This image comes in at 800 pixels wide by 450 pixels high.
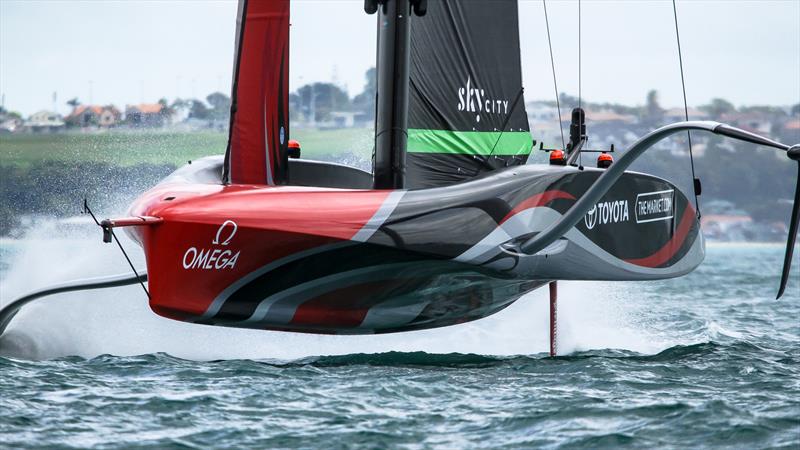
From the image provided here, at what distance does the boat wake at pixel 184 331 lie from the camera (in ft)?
21.3

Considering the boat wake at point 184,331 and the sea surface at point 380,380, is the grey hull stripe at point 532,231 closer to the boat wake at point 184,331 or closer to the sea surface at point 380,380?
the sea surface at point 380,380

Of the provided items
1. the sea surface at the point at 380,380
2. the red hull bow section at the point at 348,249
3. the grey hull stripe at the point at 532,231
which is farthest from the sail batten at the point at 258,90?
the grey hull stripe at the point at 532,231

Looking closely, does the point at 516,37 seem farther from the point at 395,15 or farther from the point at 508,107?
the point at 395,15

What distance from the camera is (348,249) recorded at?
5352 millimetres

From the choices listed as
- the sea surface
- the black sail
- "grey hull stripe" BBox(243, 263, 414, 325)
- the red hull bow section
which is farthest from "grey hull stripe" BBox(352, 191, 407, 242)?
the black sail

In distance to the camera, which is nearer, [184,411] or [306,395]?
[184,411]

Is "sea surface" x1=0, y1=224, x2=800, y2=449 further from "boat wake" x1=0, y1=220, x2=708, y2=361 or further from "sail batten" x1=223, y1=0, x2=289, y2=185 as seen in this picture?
"sail batten" x1=223, y1=0, x2=289, y2=185

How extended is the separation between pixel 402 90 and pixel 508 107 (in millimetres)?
1228

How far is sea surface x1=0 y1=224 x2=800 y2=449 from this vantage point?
4.42 meters

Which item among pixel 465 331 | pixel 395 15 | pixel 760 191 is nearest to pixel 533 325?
pixel 465 331

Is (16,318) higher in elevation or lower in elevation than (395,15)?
lower

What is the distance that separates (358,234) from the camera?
5.34 m

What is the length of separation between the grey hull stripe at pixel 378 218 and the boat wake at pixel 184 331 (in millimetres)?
1199

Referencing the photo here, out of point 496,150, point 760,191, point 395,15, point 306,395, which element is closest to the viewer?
point 306,395
